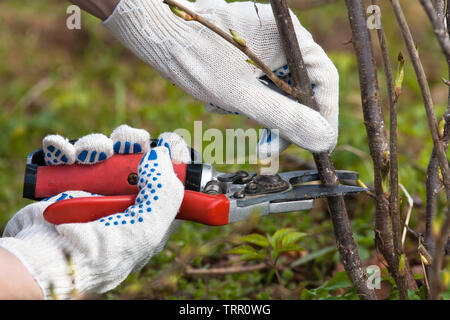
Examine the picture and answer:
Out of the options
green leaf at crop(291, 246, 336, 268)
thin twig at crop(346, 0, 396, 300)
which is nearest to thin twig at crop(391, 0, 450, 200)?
thin twig at crop(346, 0, 396, 300)

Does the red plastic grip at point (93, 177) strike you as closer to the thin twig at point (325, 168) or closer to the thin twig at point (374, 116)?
the thin twig at point (325, 168)

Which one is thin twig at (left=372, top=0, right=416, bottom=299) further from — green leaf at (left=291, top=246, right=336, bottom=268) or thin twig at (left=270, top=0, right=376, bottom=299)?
green leaf at (left=291, top=246, right=336, bottom=268)

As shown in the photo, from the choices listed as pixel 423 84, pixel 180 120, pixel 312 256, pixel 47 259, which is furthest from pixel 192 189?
pixel 180 120

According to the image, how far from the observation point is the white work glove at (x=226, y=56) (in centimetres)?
135

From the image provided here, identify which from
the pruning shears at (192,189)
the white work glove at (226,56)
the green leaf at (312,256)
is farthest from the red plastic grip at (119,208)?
the green leaf at (312,256)

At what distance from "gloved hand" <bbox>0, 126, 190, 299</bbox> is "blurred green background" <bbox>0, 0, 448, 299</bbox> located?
9 cm

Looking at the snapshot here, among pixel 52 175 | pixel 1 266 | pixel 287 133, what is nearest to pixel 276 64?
pixel 287 133

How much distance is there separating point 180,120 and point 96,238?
208 centimetres

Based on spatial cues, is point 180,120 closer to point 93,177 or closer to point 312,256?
point 312,256

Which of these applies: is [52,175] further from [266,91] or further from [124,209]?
[266,91]

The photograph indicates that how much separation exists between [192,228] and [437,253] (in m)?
1.60

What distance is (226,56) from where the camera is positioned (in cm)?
137

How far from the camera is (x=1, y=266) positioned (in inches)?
43.0

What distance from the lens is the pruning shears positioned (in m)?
1.27
